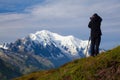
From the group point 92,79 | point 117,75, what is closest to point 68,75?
point 92,79

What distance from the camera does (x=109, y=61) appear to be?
27.0 metres

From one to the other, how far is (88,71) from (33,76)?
1158 cm

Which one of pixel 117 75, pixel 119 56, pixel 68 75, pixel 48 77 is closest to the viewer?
pixel 117 75

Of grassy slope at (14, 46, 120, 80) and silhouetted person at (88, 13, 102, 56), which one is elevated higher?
silhouetted person at (88, 13, 102, 56)

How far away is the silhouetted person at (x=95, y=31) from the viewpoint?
33406 mm

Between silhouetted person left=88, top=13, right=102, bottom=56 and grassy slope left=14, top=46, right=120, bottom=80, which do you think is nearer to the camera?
grassy slope left=14, top=46, right=120, bottom=80

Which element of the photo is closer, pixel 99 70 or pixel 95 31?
pixel 99 70

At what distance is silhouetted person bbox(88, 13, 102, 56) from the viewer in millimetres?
33406

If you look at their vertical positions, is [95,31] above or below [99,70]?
above

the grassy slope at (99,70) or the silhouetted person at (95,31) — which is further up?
the silhouetted person at (95,31)

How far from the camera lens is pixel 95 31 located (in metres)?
33.6

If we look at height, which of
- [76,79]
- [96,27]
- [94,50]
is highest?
[96,27]

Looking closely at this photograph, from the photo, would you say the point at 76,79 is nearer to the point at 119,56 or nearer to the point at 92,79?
the point at 92,79

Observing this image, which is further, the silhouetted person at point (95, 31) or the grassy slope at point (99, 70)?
→ the silhouetted person at point (95, 31)
